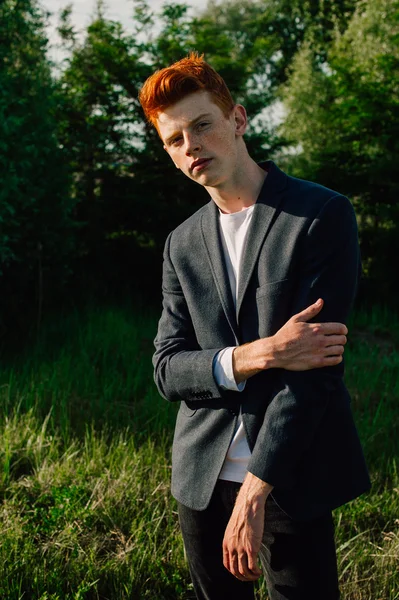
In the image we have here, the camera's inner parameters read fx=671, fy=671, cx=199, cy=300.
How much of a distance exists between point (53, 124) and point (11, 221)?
1582 millimetres

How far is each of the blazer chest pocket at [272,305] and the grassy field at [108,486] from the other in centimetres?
185

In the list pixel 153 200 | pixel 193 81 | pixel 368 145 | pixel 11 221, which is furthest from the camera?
pixel 368 145

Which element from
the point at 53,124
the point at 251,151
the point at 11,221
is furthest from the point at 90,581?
the point at 251,151

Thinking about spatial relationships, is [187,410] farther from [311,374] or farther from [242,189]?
[242,189]

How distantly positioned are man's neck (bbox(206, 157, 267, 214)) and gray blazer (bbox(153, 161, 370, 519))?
6 centimetres

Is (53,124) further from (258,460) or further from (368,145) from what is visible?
(258,460)

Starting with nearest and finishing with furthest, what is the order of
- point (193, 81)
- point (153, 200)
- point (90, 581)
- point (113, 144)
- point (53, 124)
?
point (193, 81) → point (90, 581) → point (53, 124) → point (153, 200) → point (113, 144)

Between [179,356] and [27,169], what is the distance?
584 centimetres

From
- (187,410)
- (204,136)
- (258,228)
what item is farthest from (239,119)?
(187,410)

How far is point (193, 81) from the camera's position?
212 centimetres

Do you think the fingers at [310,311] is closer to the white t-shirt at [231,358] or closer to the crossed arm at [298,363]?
the crossed arm at [298,363]

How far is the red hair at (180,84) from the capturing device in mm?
2117

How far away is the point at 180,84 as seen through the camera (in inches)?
83.4

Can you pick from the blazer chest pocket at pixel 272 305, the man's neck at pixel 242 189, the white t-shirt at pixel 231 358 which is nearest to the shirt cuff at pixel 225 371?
the white t-shirt at pixel 231 358
